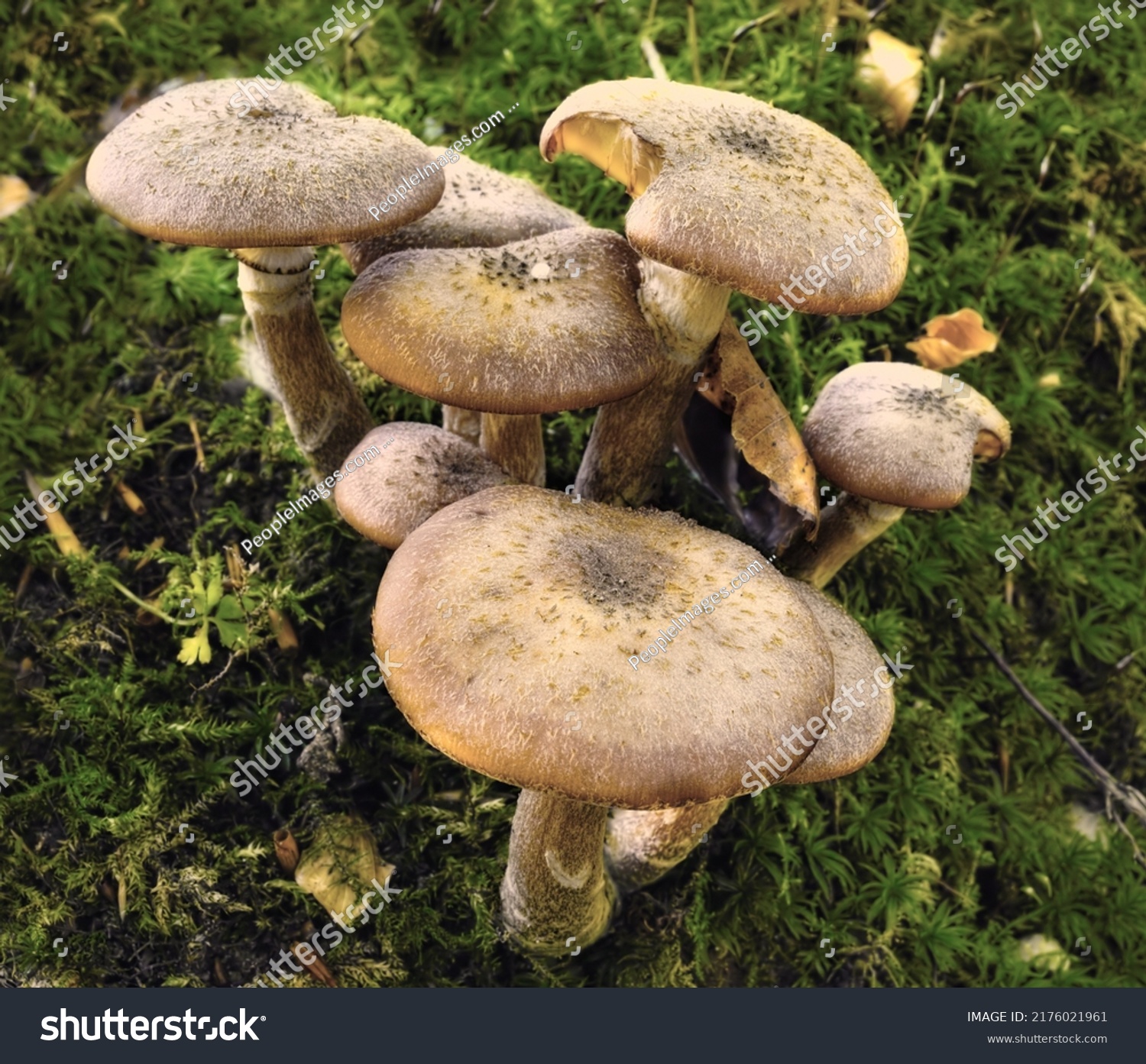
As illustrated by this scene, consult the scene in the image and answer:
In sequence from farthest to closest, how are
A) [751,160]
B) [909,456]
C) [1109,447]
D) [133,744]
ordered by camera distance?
[1109,447] → [133,744] → [909,456] → [751,160]

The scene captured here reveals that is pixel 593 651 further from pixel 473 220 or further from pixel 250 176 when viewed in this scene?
pixel 473 220

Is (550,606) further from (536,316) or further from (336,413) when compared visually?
(336,413)

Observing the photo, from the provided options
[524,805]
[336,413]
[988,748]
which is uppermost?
[336,413]

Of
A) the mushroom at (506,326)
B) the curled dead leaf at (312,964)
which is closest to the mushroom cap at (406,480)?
the mushroom at (506,326)

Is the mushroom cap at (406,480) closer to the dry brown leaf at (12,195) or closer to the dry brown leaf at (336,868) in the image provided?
the dry brown leaf at (336,868)

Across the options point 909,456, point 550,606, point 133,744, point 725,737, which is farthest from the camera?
point 133,744

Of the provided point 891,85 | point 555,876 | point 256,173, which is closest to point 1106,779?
point 555,876

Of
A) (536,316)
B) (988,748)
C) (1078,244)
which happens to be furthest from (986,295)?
(536,316)
